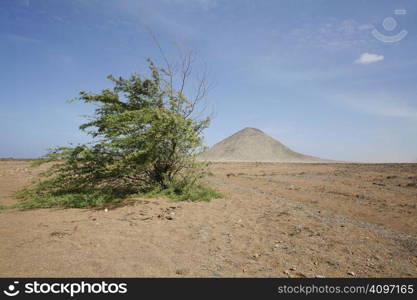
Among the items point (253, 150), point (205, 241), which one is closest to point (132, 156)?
point (205, 241)

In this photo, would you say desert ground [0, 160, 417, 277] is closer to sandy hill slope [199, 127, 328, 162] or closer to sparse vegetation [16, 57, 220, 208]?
sparse vegetation [16, 57, 220, 208]

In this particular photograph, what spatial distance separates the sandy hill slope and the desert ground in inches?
2105

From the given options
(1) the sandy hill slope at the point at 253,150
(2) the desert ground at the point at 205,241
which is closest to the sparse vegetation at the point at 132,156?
(2) the desert ground at the point at 205,241

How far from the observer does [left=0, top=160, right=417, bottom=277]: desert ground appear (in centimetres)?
322

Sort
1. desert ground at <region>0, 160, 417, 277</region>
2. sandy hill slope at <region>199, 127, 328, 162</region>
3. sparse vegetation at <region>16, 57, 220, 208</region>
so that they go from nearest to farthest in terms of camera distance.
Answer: desert ground at <region>0, 160, 417, 277</region> → sparse vegetation at <region>16, 57, 220, 208</region> → sandy hill slope at <region>199, 127, 328, 162</region>

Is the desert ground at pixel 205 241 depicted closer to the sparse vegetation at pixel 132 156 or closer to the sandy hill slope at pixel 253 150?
the sparse vegetation at pixel 132 156

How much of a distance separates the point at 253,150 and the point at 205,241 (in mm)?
61409

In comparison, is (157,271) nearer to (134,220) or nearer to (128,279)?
(128,279)

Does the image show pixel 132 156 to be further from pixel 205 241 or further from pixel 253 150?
pixel 253 150

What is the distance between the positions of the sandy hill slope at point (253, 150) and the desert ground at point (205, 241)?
2105 inches

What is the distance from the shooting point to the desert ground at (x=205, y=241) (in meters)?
3.22

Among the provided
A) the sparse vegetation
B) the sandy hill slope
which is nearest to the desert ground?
the sparse vegetation

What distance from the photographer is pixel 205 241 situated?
4254 mm

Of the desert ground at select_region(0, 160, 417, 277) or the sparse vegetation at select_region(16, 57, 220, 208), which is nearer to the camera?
the desert ground at select_region(0, 160, 417, 277)
